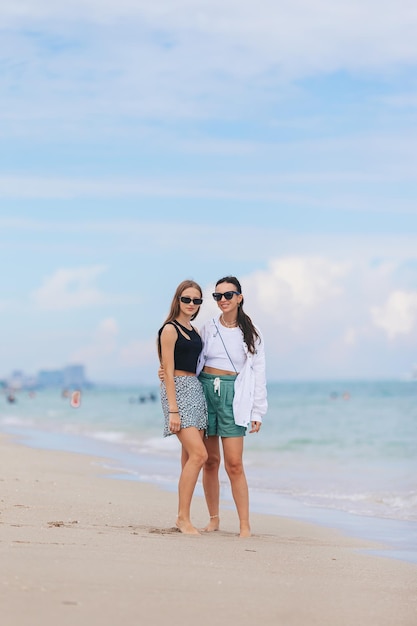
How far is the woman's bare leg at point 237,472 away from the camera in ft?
24.0

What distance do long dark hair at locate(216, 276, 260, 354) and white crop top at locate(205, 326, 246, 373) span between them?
55 mm

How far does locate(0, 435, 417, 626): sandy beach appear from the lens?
4.46m

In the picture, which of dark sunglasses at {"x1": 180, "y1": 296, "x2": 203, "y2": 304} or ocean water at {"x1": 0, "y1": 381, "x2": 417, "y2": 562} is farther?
ocean water at {"x1": 0, "y1": 381, "x2": 417, "y2": 562}

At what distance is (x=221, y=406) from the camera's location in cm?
732

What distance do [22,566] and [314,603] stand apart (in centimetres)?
157

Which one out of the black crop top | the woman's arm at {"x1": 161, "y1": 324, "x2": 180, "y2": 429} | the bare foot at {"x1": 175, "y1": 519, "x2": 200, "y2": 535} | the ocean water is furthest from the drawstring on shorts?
Answer: the ocean water

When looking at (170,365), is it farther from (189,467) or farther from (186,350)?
(189,467)

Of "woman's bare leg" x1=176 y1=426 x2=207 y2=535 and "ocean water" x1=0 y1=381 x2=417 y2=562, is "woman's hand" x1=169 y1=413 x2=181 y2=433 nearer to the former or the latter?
"woman's bare leg" x1=176 y1=426 x2=207 y2=535

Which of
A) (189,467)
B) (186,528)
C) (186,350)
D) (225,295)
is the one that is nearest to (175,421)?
(189,467)

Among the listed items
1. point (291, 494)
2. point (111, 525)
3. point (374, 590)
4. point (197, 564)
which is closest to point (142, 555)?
point (197, 564)

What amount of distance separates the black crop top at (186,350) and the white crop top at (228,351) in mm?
136

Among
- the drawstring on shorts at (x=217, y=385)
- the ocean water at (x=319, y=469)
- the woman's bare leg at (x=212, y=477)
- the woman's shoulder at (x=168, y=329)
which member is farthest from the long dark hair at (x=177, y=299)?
the ocean water at (x=319, y=469)

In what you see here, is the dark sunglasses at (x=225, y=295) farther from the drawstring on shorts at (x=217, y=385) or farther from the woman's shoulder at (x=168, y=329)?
the drawstring on shorts at (x=217, y=385)

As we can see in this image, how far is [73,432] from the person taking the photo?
30.5 meters
